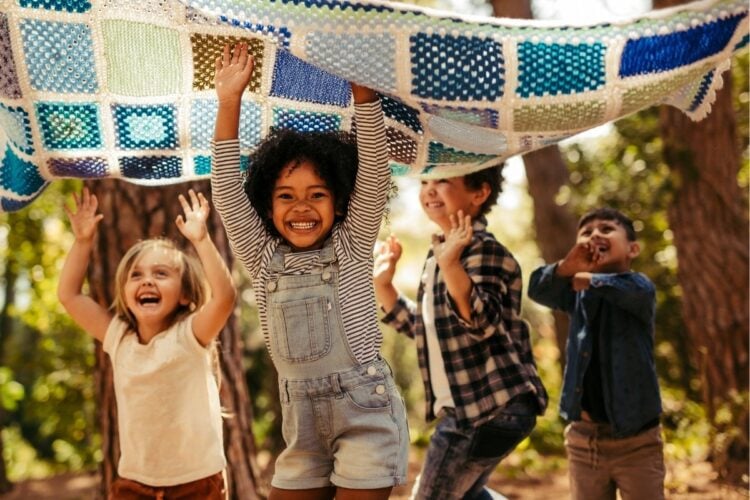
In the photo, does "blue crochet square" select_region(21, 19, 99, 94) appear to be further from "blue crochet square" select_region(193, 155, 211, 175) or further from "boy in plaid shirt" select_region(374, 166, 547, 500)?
"boy in plaid shirt" select_region(374, 166, 547, 500)

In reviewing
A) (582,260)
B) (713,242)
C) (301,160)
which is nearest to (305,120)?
(301,160)

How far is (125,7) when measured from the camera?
2.48 metres

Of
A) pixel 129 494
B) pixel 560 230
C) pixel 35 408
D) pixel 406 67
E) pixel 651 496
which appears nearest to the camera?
pixel 406 67

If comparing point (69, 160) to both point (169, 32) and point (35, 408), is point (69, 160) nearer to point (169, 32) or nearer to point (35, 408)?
point (169, 32)

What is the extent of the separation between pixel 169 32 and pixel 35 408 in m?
6.99

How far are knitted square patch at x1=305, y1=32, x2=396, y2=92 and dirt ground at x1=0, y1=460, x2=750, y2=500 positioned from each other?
8.22 ft

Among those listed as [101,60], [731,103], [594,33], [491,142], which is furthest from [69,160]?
[731,103]

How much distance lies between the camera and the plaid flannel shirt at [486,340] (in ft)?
9.52

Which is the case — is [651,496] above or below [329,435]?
below

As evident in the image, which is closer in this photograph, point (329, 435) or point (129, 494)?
point (329, 435)

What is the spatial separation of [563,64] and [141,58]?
1.26m

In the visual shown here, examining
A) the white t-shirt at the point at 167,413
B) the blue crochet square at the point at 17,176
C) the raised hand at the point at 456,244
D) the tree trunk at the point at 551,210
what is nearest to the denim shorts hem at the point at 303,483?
the white t-shirt at the point at 167,413

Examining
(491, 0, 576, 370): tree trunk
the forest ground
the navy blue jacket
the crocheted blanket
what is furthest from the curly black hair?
(491, 0, 576, 370): tree trunk

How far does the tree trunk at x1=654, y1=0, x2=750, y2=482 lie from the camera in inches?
203
